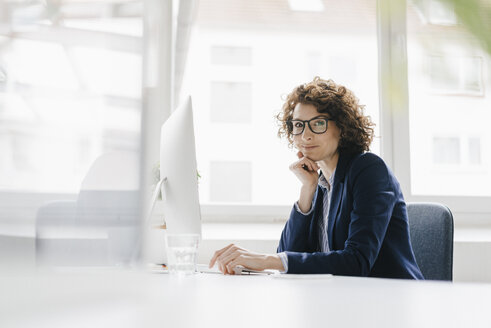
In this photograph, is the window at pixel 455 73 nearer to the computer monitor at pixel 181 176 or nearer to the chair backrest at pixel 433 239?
the computer monitor at pixel 181 176

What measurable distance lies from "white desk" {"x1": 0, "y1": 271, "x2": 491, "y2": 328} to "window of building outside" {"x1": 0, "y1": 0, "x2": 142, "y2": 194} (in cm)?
4

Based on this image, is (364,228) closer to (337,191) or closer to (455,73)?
(337,191)

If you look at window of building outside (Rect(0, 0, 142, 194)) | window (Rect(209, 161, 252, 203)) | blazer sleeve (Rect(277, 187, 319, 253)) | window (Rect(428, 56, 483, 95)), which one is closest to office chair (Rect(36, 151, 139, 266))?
window of building outside (Rect(0, 0, 142, 194))

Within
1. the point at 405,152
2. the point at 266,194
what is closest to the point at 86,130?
the point at 266,194

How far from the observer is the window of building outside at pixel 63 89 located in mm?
158

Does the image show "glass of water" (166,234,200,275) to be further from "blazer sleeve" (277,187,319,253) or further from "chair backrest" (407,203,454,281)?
"chair backrest" (407,203,454,281)

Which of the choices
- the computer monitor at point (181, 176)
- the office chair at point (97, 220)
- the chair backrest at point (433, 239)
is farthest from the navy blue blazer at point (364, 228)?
the office chair at point (97, 220)

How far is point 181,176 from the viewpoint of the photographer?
1268 mm

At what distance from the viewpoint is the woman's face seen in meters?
2.07

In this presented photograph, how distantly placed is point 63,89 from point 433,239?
6.05 feet

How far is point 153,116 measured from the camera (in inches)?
10.2

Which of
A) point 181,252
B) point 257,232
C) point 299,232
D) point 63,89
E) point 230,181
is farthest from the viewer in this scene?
point 230,181

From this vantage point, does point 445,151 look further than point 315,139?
Yes

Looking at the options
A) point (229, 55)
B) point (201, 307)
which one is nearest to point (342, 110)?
point (229, 55)
